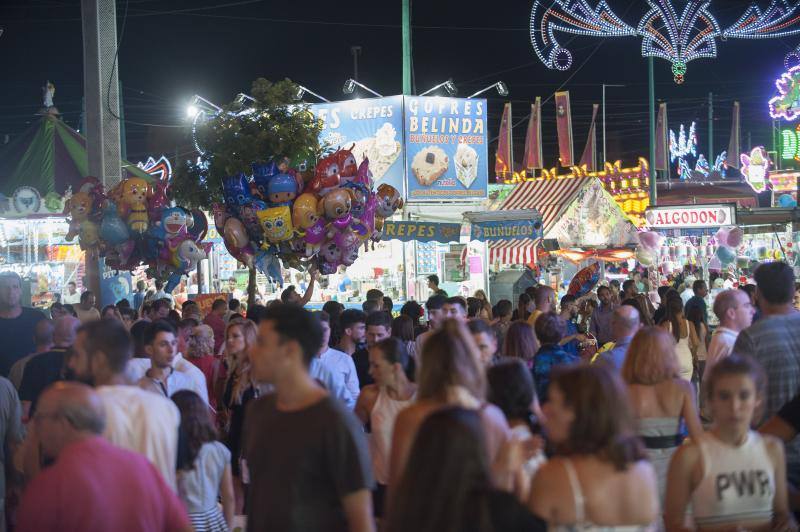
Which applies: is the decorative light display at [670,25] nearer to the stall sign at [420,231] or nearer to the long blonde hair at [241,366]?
the stall sign at [420,231]

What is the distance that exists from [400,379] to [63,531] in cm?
254

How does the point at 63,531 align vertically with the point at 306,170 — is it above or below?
below

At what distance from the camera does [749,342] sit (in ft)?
17.4

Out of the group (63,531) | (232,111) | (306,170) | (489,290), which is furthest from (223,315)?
(489,290)

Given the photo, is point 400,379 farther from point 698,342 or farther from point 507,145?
point 507,145

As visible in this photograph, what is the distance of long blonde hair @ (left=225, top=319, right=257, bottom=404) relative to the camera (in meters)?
6.79

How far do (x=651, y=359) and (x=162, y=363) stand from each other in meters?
3.03

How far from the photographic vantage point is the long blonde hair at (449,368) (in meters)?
4.01

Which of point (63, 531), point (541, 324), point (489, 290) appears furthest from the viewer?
point (489, 290)

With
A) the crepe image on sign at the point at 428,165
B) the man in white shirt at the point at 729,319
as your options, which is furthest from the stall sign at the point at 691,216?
the man in white shirt at the point at 729,319

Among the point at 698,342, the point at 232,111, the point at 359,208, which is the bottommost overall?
the point at 698,342

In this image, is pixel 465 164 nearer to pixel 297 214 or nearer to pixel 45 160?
pixel 45 160

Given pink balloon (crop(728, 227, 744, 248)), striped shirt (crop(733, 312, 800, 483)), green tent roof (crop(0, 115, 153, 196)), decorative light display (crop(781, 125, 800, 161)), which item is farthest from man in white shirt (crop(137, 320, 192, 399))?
decorative light display (crop(781, 125, 800, 161))

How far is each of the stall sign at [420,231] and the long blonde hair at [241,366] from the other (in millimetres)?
9589
